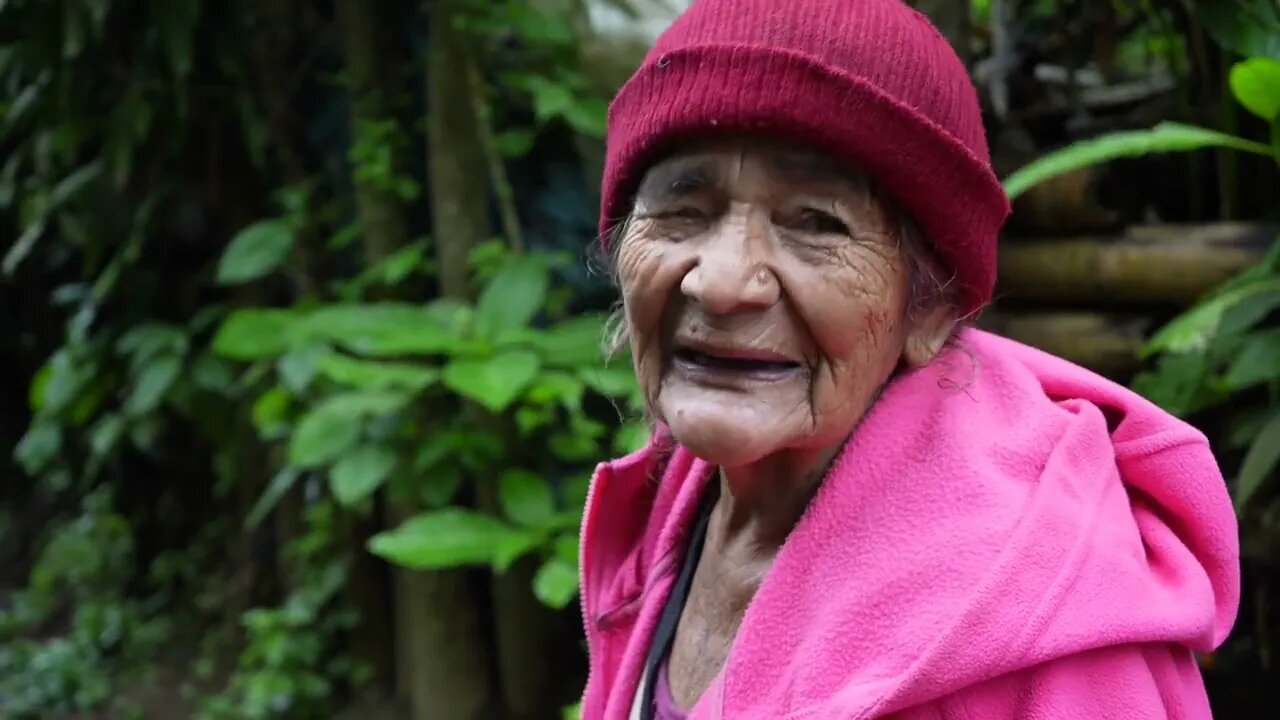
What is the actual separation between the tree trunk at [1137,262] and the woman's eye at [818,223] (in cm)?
116

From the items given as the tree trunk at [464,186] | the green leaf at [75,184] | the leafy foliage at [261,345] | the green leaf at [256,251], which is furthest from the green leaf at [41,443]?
the tree trunk at [464,186]

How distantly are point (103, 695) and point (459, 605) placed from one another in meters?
1.59

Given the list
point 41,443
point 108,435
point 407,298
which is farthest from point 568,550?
point 41,443

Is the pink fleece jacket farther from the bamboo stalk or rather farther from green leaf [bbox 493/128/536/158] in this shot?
green leaf [bbox 493/128/536/158]

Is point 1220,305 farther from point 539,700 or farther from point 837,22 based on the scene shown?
point 539,700

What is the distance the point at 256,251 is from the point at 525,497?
1102 mm

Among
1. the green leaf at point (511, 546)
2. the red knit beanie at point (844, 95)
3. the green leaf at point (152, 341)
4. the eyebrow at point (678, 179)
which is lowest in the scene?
the green leaf at point (152, 341)

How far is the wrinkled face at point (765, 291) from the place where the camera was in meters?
0.91

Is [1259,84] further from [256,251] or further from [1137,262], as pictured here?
[256,251]

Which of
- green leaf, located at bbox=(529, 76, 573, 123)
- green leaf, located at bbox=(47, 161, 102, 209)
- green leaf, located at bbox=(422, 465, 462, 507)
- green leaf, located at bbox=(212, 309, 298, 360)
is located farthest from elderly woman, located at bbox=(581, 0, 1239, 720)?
green leaf, located at bbox=(47, 161, 102, 209)

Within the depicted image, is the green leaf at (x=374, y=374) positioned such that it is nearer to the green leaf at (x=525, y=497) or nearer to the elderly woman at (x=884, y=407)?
the green leaf at (x=525, y=497)

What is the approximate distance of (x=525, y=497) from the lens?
7.48ft

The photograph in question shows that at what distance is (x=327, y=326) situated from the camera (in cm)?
231

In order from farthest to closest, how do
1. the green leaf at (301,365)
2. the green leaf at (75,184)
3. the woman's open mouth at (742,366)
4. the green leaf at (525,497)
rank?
the green leaf at (75,184), the green leaf at (301,365), the green leaf at (525,497), the woman's open mouth at (742,366)
